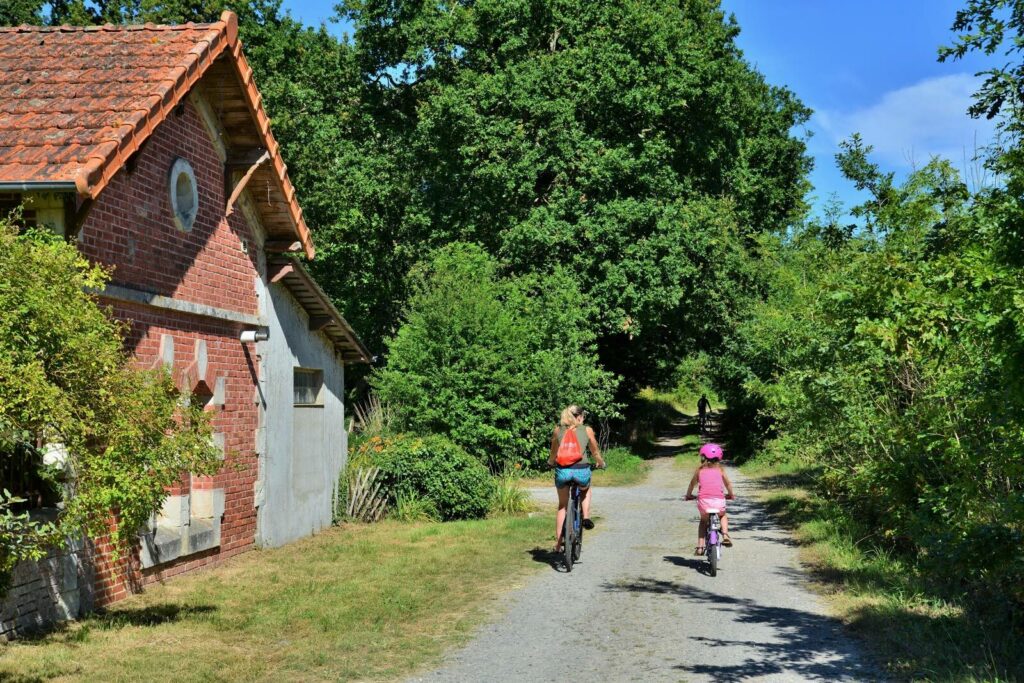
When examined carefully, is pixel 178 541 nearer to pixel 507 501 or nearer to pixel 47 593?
pixel 47 593

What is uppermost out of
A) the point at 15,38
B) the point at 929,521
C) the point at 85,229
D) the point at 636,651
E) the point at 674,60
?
the point at 674,60

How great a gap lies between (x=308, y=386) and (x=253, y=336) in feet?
9.09

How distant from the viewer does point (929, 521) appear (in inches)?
397

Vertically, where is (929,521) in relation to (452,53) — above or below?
below

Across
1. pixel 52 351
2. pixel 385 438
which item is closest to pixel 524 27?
pixel 385 438

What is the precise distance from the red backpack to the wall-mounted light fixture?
15.0 feet

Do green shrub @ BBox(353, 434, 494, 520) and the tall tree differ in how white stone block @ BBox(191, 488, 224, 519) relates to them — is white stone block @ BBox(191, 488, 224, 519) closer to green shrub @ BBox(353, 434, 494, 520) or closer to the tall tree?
green shrub @ BBox(353, 434, 494, 520)

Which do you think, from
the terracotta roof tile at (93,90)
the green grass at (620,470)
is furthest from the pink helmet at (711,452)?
the green grass at (620,470)

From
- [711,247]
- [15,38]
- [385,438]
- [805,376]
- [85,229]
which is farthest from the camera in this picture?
[711,247]

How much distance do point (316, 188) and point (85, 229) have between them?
72.9 ft

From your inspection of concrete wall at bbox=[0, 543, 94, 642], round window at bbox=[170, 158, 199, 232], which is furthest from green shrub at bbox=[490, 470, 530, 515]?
concrete wall at bbox=[0, 543, 94, 642]

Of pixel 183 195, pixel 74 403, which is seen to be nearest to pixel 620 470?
pixel 183 195

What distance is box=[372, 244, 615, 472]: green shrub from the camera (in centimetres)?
2223

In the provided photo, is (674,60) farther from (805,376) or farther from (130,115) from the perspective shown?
(130,115)
